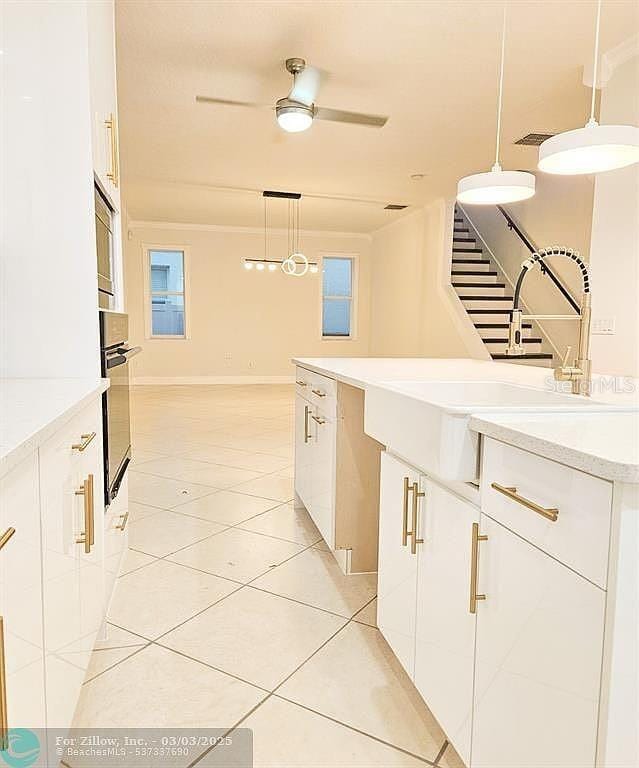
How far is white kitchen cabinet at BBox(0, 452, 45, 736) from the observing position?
0.78 m

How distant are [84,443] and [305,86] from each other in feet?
9.50

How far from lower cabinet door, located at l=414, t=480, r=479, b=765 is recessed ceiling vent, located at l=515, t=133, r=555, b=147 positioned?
427 cm

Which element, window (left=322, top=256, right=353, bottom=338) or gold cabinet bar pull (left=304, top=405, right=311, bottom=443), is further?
window (left=322, top=256, right=353, bottom=338)

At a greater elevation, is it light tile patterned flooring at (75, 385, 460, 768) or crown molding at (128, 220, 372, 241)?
crown molding at (128, 220, 372, 241)

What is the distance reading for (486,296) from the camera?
751cm

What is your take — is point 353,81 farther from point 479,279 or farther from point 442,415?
point 479,279

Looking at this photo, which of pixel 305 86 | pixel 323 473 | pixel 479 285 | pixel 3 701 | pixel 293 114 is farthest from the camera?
pixel 479 285

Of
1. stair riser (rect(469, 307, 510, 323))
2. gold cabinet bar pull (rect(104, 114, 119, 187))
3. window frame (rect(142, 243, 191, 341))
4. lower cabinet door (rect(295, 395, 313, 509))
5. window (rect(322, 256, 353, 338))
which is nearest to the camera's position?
gold cabinet bar pull (rect(104, 114, 119, 187))

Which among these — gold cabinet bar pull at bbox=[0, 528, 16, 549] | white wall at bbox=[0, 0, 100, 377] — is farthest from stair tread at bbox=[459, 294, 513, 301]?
gold cabinet bar pull at bbox=[0, 528, 16, 549]

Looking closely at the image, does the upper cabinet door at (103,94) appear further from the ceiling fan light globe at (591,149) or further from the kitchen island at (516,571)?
the ceiling fan light globe at (591,149)

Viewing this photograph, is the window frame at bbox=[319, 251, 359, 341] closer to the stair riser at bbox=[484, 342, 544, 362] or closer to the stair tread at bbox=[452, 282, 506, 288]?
the stair tread at bbox=[452, 282, 506, 288]

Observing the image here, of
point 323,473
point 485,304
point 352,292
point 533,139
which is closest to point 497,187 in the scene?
point 323,473

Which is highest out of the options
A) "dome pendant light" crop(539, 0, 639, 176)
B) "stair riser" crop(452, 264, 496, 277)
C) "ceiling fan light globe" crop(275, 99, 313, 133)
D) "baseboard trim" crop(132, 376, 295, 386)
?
"ceiling fan light globe" crop(275, 99, 313, 133)

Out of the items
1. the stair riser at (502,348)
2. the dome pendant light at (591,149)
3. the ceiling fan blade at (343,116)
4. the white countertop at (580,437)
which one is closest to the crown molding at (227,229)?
the stair riser at (502,348)
